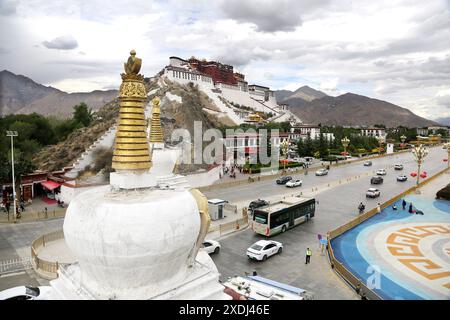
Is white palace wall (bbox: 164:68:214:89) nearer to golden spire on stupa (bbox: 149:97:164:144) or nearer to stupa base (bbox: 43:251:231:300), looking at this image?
golden spire on stupa (bbox: 149:97:164:144)

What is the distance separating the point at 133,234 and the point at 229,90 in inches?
4325

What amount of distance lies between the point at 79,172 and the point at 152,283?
32057 millimetres

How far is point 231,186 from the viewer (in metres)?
39.6

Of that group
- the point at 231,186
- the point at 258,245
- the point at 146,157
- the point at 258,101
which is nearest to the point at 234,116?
the point at 258,101

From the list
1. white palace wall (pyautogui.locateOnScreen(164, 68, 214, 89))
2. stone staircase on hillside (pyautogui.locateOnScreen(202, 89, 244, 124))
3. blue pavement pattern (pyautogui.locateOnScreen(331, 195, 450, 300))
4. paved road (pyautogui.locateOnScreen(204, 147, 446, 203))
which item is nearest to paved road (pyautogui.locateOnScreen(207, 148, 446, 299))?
paved road (pyautogui.locateOnScreen(204, 147, 446, 203))

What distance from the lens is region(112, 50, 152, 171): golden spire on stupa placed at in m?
8.70

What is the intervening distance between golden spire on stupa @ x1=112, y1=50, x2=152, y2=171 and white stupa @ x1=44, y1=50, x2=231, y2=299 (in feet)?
0.08

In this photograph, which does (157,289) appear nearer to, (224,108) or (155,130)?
(155,130)

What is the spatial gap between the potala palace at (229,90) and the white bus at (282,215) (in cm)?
6563

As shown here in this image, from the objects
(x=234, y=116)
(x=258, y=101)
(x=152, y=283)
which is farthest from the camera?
(x=258, y=101)

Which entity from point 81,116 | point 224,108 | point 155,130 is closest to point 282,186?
point 155,130

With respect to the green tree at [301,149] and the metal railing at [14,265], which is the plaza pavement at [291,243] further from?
the green tree at [301,149]

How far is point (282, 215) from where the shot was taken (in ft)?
76.1
